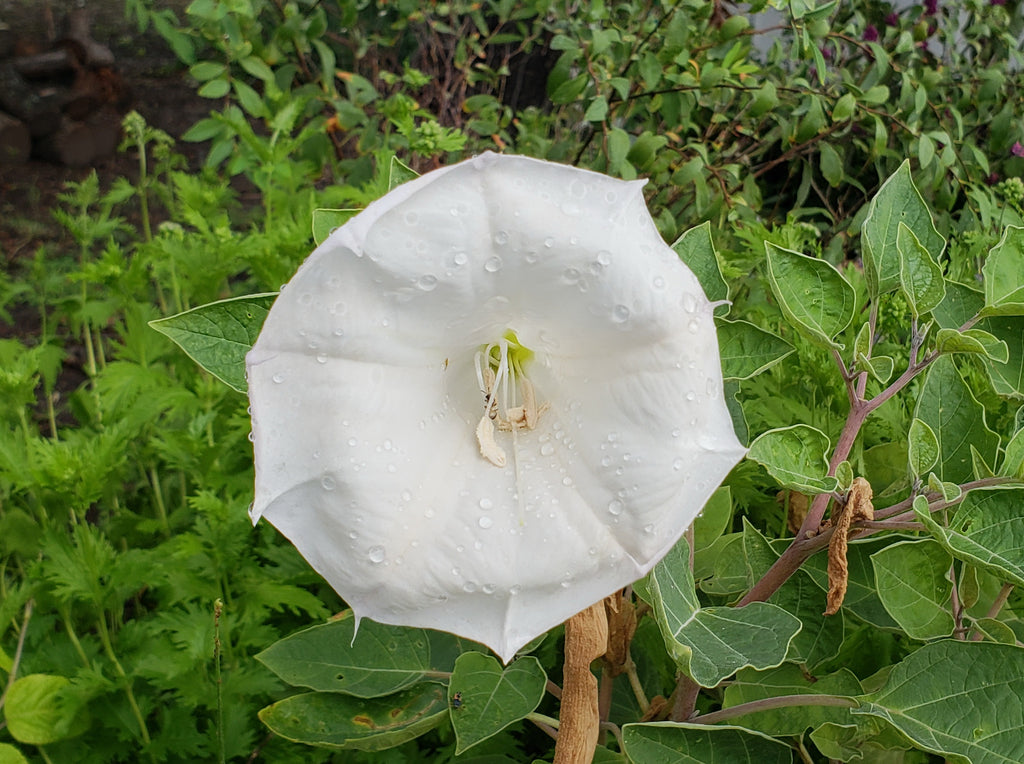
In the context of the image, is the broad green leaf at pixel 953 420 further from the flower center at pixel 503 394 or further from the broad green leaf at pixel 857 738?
the flower center at pixel 503 394

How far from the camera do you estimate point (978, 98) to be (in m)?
2.10

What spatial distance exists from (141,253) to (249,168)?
1.17ft

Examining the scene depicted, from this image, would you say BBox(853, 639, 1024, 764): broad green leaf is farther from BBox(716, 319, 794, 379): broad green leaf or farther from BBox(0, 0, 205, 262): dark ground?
BBox(0, 0, 205, 262): dark ground

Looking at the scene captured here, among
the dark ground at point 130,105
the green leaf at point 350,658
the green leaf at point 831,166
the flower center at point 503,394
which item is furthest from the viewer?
the dark ground at point 130,105

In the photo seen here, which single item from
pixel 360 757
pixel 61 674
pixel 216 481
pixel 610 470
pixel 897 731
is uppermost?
pixel 610 470

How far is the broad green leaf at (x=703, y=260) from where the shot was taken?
0.75 meters

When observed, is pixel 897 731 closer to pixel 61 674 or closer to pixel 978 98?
pixel 61 674

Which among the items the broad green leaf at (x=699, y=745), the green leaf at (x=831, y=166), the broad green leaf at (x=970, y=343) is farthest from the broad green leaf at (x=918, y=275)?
the green leaf at (x=831, y=166)

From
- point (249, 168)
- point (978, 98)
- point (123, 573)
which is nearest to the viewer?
point (123, 573)

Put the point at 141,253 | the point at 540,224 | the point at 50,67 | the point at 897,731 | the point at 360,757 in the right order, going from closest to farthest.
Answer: the point at 540,224 < the point at 897,731 < the point at 360,757 < the point at 141,253 < the point at 50,67

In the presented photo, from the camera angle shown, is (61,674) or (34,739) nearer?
(34,739)

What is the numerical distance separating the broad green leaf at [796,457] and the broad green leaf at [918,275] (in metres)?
0.13

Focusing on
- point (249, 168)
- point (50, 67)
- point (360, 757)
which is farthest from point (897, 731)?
point (50, 67)

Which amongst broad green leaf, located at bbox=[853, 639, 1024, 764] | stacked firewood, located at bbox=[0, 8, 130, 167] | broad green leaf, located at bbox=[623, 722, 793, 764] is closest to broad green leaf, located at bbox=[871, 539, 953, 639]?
broad green leaf, located at bbox=[853, 639, 1024, 764]
